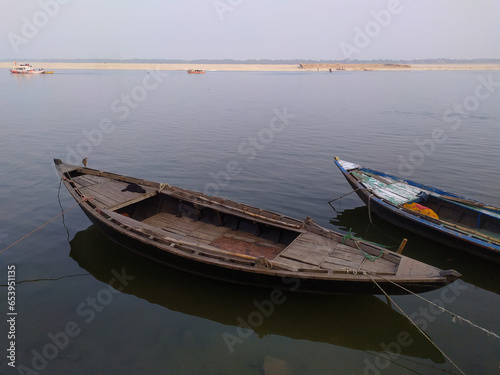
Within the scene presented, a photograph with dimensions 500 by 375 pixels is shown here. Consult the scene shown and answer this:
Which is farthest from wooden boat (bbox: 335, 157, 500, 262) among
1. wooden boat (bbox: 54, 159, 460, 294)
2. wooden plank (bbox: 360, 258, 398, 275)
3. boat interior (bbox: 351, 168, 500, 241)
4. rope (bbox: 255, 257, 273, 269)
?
rope (bbox: 255, 257, 273, 269)

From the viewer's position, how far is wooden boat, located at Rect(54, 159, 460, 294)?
7.79m

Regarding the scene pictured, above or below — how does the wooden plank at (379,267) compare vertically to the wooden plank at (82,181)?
above

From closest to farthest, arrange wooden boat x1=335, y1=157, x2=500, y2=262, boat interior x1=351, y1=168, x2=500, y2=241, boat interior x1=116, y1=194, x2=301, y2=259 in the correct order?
boat interior x1=116, y1=194, x2=301, y2=259 < wooden boat x1=335, y1=157, x2=500, y2=262 < boat interior x1=351, y1=168, x2=500, y2=241

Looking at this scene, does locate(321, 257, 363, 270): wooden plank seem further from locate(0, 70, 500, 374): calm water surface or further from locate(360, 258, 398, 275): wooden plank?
locate(0, 70, 500, 374): calm water surface

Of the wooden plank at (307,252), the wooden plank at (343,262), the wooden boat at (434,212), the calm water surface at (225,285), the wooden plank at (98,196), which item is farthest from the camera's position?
the wooden plank at (98,196)

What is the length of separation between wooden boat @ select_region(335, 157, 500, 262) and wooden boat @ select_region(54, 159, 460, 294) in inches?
149

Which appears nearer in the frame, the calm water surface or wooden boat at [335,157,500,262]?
the calm water surface

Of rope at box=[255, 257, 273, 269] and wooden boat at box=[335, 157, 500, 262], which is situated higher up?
wooden boat at box=[335, 157, 500, 262]

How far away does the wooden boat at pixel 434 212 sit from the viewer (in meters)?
10.5

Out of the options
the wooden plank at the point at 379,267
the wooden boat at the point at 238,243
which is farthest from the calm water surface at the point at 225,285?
the wooden plank at the point at 379,267

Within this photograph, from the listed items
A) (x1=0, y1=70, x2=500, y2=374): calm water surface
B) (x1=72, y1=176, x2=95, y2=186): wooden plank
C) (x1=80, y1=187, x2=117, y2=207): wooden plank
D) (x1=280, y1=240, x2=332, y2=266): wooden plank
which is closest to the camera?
(x1=0, y1=70, x2=500, y2=374): calm water surface

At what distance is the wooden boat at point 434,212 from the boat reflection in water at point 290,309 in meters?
3.85

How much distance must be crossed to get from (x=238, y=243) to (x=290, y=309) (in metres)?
2.70

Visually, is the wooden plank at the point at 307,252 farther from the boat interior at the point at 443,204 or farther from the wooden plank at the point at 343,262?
the boat interior at the point at 443,204
